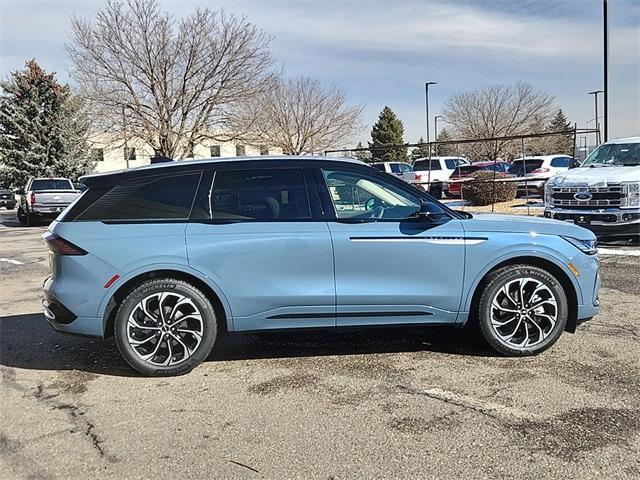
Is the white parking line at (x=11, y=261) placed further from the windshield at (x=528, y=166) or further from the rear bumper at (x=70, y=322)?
the windshield at (x=528, y=166)

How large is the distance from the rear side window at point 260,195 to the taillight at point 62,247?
104 centimetres

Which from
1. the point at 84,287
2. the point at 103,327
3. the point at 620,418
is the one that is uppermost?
the point at 84,287

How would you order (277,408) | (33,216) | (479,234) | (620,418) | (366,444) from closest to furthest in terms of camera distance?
(366,444)
(620,418)
(277,408)
(479,234)
(33,216)

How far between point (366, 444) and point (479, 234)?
6.70 ft

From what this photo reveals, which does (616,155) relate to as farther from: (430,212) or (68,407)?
(68,407)

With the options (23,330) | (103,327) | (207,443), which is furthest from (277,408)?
(23,330)

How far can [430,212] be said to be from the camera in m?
4.43

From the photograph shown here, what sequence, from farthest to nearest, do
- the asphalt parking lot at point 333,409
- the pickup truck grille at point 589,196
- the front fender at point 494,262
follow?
the pickup truck grille at point 589,196 < the front fender at point 494,262 < the asphalt parking lot at point 333,409

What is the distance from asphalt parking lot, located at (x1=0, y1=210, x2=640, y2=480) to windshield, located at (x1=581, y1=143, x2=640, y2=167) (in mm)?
7066

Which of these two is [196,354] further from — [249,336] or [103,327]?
[249,336]

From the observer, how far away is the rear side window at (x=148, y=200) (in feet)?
14.3

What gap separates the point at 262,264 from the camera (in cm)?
433

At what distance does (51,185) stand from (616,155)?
61.8ft

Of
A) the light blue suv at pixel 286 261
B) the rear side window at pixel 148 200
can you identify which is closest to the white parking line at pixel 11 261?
the light blue suv at pixel 286 261
